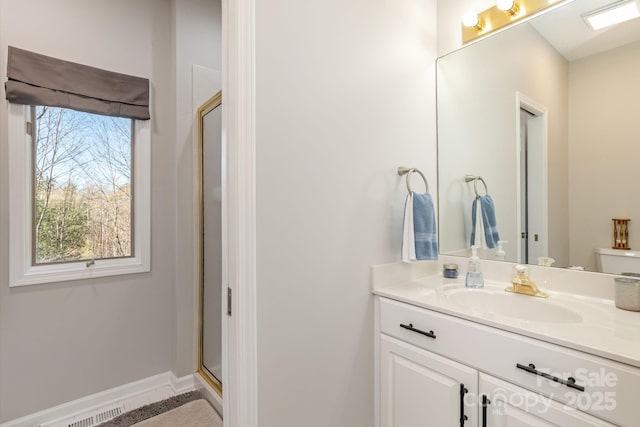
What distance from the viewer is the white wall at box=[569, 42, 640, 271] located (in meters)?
1.12

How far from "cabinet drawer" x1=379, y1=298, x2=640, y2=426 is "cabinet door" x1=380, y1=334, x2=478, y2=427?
4cm

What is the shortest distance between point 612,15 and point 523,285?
44.7 inches

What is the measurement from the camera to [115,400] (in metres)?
1.84

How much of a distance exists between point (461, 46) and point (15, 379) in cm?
299

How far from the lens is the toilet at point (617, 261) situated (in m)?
1.11

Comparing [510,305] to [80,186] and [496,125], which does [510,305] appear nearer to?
[496,125]

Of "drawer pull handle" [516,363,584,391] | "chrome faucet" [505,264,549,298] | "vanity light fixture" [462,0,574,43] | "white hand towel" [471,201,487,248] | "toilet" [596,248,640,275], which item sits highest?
"vanity light fixture" [462,0,574,43]

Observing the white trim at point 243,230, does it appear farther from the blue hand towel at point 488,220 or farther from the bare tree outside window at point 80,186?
the bare tree outside window at point 80,186

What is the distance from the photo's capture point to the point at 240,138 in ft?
3.13

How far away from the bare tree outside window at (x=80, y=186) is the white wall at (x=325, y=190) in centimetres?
147

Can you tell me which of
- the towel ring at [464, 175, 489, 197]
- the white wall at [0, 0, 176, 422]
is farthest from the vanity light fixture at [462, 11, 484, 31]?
the white wall at [0, 0, 176, 422]

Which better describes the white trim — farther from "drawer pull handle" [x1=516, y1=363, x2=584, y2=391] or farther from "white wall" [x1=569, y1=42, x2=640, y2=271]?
"white wall" [x1=569, y1=42, x2=640, y2=271]

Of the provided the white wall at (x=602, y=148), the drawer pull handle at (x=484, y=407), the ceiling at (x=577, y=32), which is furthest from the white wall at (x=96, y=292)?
the white wall at (x=602, y=148)

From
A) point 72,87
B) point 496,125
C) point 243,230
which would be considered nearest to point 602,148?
point 496,125
